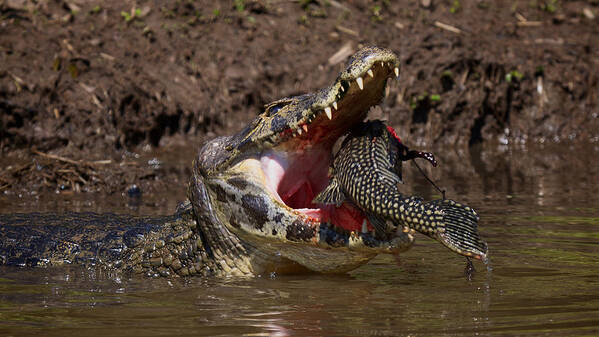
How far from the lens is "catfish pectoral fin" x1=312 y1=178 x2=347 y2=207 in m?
3.89

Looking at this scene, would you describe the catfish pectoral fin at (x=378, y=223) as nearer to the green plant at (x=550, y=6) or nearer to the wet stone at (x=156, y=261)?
the wet stone at (x=156, y=261)

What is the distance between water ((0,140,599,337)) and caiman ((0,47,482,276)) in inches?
5.2

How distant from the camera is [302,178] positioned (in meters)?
4.55

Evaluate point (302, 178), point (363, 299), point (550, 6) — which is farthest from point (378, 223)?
point (550, 6)

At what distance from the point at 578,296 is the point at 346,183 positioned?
1232mm

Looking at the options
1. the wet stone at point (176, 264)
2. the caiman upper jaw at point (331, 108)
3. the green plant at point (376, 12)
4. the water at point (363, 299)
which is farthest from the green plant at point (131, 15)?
the caiman upper jaw at point (331, 108)

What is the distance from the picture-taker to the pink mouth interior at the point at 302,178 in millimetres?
4168

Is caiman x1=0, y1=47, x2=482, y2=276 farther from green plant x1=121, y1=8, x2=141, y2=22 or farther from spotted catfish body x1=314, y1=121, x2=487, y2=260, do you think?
green plant x1=121, y1=8, x2=141, y2=22

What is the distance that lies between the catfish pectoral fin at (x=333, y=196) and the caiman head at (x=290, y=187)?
11 cm

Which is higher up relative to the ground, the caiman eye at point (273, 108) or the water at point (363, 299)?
the caiman eye at point (273, 108)

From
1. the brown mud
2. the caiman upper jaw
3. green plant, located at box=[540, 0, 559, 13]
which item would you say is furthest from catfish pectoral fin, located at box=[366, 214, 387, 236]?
green plant, located at box=[540, 0, 559, 13]

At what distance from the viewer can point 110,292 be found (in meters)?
4.26

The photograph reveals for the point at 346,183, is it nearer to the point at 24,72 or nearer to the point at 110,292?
the point at 110,292

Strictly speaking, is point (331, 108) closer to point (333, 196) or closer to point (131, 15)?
point (333, 196)
